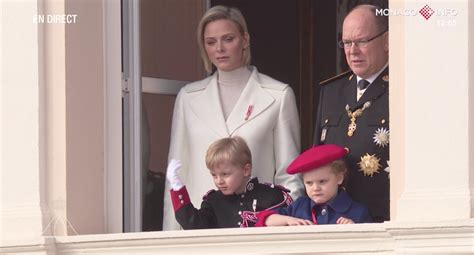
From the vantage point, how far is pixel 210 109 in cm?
945

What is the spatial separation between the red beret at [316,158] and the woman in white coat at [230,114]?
0.40 metres

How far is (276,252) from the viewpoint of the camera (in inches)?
347

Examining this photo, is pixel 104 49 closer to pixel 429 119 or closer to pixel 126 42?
pixel 126 42

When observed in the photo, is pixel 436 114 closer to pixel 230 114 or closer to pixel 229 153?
pixel 229 153

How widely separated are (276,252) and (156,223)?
0.95 m

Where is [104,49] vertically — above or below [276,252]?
above

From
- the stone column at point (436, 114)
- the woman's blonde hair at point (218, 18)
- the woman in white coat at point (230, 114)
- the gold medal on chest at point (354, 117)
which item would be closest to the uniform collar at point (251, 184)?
the woman in white coat at point (230, 114)

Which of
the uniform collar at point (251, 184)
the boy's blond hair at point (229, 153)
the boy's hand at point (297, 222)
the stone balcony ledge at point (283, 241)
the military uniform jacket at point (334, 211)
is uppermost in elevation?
the boy's blond hair at point (229, 153)

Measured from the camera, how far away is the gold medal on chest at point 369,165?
8.93 meters

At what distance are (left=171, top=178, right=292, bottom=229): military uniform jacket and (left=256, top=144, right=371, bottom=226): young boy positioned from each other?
19 cm

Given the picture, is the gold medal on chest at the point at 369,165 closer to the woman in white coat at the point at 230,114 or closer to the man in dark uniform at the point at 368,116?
the man in dark uniform at the point at 368,116

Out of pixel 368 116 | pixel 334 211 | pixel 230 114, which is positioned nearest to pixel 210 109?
pixel 230 114

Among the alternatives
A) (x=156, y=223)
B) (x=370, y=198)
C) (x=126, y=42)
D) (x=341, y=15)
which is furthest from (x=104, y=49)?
(x=341, y=15)

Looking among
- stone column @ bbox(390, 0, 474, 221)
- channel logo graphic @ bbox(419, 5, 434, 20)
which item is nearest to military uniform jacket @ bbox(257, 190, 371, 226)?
stone column @ bbox(390, 0, 474, 221)
